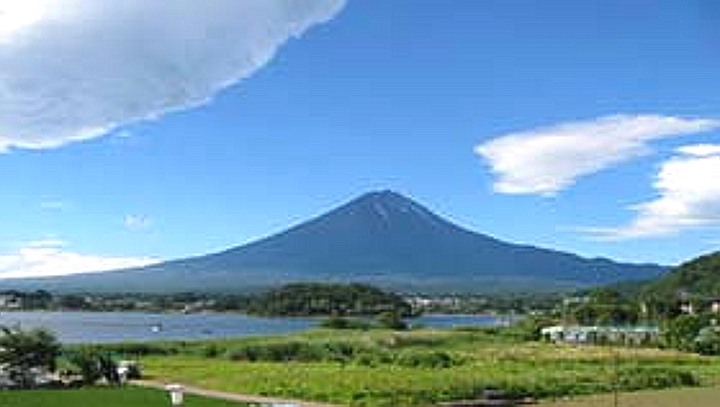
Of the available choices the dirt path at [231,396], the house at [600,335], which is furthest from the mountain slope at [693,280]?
the dirt path at [231,396]

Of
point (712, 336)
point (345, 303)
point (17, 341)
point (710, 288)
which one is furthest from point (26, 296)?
point (17, 341)

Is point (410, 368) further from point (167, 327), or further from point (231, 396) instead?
point (167, 327)

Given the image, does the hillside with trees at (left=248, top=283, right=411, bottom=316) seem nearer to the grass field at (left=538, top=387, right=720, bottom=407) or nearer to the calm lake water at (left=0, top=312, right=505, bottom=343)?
the calm lake water at (left=0, top=312, right=505, bottom=343)

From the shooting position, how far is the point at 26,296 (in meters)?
148

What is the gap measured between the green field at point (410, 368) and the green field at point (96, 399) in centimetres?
295

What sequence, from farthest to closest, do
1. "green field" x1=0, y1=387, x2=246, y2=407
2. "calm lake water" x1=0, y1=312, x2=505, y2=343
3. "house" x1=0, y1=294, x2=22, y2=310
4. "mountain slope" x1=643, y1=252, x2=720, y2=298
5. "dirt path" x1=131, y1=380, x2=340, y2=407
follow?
"house" x1=0, y1=294, x2=22, y2=310, "mountain slope" x1=643, y1=252, x2=720, y2=298, "calm lake water" x1=0, y1=312, x2=505, y2=343, "dirt path" x1=131, y1=380, x2=340, y2=407, "green field" x1=0, y1=387, x2=246, y2=407

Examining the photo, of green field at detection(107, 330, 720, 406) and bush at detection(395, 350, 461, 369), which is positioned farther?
bush at detection(395, 350, 461, 369)

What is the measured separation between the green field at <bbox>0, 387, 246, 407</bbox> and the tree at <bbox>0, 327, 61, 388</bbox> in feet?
7.83

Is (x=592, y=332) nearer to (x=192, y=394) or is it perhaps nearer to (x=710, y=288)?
(x=710, y=288)

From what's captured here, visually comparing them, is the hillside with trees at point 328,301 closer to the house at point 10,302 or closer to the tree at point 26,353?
the house at point 10,302

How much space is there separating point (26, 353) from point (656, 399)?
15.3 meters

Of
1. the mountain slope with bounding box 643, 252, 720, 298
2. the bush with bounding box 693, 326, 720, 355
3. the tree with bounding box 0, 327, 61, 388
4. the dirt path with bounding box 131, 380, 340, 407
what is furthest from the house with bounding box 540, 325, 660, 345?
the tree with bounding box 0, 327, 61, 388

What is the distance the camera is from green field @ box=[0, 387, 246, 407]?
85.4 feet

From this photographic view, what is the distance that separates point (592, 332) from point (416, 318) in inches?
1915
